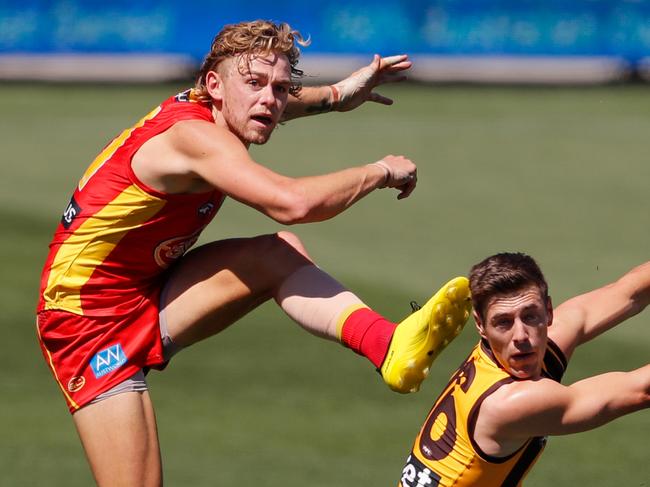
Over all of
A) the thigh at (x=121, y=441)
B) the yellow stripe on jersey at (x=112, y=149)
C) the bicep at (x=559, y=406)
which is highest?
the yellow stripe on jersey at (x=112, y=149)

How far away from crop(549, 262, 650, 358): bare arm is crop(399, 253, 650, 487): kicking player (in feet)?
0.62

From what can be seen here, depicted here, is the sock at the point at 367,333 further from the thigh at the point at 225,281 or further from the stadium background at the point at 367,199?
the stadium background at the point at 367,199

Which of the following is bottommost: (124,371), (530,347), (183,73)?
(183,73)

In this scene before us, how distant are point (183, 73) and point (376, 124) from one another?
Answer: 15.4ft

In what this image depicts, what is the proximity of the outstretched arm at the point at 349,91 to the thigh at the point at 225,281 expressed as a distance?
0.99 metres

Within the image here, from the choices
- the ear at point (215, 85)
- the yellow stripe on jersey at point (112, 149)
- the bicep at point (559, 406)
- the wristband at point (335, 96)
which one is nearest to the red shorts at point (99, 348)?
the yellow stripe on jersey at point (112, 149)

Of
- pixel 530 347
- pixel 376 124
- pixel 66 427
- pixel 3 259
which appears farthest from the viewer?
pixel 376 124

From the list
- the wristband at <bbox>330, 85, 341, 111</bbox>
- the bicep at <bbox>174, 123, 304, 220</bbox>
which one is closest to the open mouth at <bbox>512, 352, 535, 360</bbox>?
the bicep at <bbox>174, 123, 304, 220</bbox>

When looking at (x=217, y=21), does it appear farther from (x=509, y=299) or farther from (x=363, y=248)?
(x=509, y=299)

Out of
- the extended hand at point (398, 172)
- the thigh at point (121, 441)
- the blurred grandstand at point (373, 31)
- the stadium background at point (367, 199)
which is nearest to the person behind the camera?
the extended hand at point (398, 172)

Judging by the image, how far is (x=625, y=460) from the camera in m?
9.01

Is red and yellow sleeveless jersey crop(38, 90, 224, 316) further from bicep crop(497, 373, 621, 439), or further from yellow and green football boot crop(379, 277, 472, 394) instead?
bicep crop(497, 373, 621, 439)

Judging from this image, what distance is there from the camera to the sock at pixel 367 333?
596 cm

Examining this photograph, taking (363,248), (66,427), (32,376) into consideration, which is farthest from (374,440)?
(363,248)
